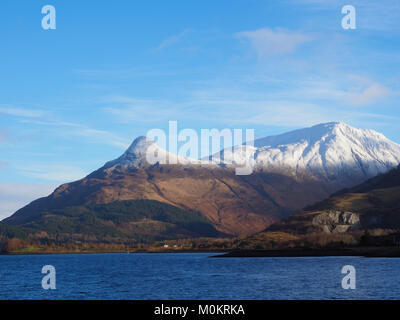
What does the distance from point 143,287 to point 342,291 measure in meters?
48.8

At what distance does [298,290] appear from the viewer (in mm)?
123562

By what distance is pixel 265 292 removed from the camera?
12188 cm

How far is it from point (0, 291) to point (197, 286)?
1856 inches

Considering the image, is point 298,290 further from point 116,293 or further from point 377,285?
point 116,293

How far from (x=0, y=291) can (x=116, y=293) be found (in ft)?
109
